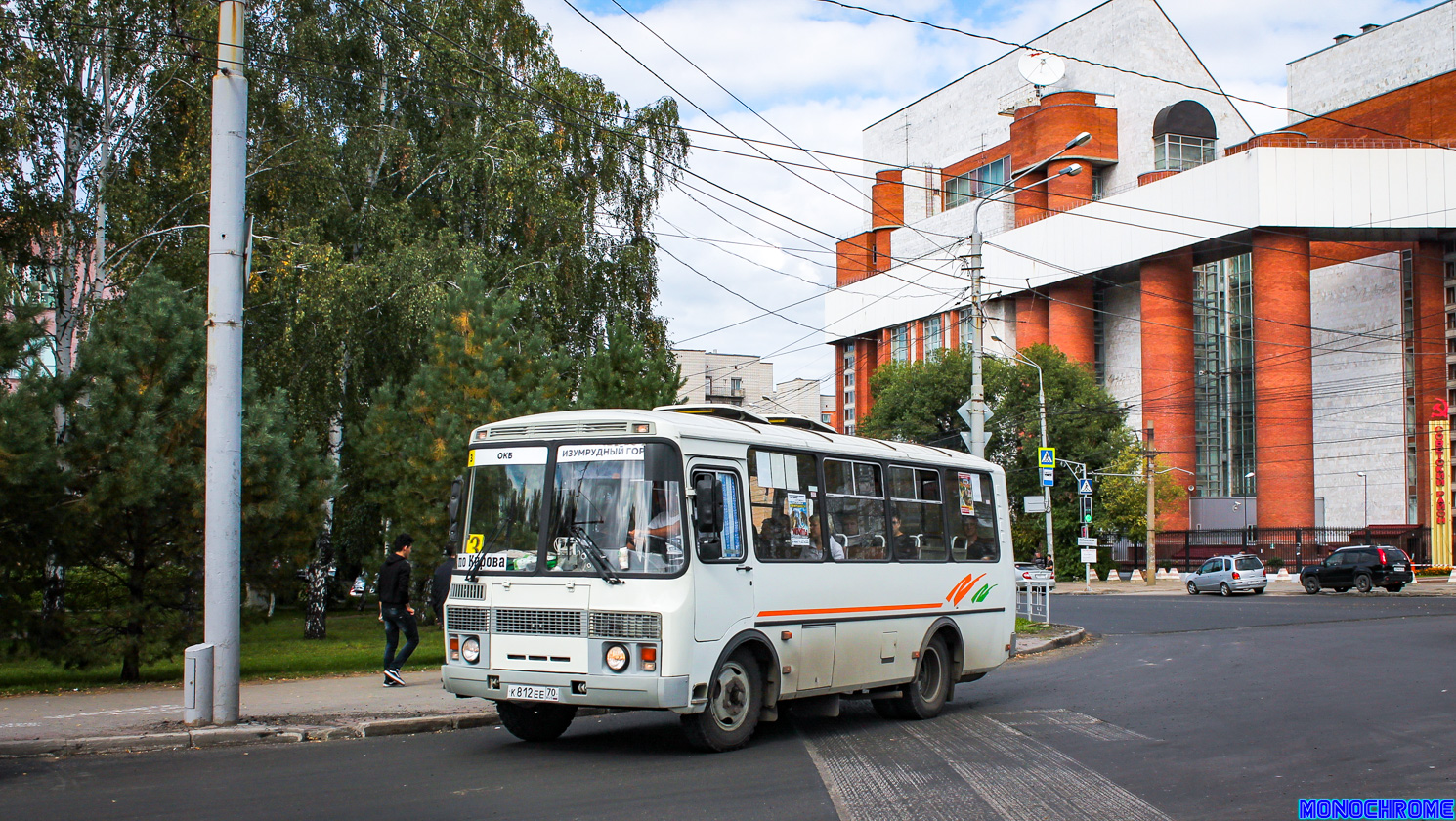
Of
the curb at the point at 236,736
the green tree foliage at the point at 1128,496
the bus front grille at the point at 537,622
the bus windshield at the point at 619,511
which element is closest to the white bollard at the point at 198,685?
the curb at the point at 236,736

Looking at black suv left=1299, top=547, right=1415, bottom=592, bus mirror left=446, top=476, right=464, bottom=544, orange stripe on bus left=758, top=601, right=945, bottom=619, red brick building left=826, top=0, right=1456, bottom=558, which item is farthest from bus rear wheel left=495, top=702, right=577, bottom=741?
red brick building left=826, top=0, right=1456, bottom=558

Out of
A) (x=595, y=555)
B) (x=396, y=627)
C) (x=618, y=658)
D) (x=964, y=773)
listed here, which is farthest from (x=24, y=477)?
(x=964, y=773)

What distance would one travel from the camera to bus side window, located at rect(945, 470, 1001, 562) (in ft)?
44.6

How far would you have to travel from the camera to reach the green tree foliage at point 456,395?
19844mm

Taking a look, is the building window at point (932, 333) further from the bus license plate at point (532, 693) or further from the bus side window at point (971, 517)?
the bus license plate at point (532, 693)

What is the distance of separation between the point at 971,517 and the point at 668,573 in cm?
537

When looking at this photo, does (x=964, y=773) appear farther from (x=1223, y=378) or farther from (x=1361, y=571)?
(x=1223, y=378)

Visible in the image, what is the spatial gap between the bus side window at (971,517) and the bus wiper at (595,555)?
197 inches

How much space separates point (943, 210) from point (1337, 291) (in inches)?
1138

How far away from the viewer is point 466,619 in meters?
10.2

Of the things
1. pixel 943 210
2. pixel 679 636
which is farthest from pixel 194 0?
pixel 943 210

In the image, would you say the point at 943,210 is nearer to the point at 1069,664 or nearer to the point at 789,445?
the point at 1069,664

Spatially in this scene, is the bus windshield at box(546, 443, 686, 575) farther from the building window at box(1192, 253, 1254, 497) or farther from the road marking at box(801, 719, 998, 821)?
the building window at box(1192, 253, 1254, 497)

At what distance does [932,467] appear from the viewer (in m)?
13.3
